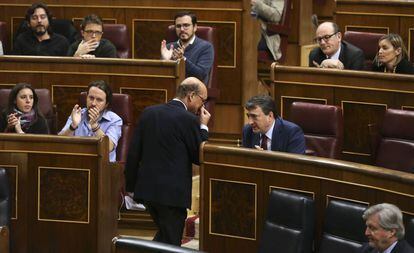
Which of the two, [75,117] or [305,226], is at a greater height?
[75,117]

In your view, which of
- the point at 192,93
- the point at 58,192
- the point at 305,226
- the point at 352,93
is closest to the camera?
the point at 305,226

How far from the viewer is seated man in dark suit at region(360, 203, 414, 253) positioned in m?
3.02

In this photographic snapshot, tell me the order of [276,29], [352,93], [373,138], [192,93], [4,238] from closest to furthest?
[4,238], [192,93], [373,138], [352,93], [276,29]

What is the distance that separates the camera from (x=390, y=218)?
119 inches

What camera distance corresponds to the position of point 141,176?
12.2 feet

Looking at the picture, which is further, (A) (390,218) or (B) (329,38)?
(B) (329,38)

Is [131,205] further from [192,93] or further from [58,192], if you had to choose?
[192,93]

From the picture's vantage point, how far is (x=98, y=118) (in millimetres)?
4238

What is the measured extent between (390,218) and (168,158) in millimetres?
901

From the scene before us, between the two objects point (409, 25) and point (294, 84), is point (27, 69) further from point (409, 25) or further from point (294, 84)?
point (409, 25)

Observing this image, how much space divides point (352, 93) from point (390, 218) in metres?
1.24

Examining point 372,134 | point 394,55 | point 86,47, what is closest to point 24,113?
point 86,47

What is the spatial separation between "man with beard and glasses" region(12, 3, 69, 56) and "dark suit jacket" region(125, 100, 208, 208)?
1.50 meters

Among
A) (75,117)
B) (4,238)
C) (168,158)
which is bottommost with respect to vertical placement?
(4,238)
